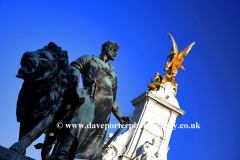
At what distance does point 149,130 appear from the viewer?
889cm

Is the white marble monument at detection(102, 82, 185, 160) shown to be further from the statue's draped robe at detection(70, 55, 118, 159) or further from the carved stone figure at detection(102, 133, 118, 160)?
the statue's draped robe at detection(70, 55, 118, 159)

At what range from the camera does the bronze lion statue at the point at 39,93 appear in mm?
3064

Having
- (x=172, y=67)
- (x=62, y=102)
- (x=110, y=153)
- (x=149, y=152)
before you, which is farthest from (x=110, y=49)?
(x=172, y=67)

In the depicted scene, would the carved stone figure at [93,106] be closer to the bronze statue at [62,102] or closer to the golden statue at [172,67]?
the bronze statue at [62,102]

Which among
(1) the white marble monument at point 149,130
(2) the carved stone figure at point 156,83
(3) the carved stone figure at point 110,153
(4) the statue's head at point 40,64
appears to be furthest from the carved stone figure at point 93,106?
(2) the carved stone figure at point 156,83

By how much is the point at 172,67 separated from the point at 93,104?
873 centimetres

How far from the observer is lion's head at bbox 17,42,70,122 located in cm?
307

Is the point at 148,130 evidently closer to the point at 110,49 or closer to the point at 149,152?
the point at 149,152

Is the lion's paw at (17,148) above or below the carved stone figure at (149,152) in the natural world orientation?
below

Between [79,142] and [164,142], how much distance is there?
6.17 meters

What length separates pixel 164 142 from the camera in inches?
354

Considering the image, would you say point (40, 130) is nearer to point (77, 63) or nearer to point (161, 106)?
point (77, 63)

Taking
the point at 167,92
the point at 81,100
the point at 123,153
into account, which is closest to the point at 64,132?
the point at 81,100

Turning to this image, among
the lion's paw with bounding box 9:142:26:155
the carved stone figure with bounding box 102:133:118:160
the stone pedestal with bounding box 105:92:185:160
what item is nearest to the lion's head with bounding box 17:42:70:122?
the lion's paw with bounding box 9:142:26:155
